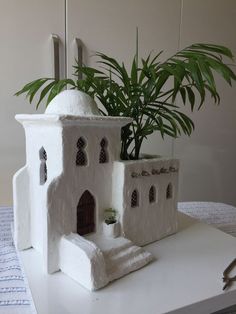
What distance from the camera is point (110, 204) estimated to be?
72cm

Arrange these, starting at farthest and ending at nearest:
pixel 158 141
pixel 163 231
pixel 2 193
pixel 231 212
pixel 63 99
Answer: pixel 158 141, pixel 2 193, pixel 231 212, pixel 163 231, pixel 63 99

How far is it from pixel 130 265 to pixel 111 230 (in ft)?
0.31

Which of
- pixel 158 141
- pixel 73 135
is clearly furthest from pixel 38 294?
pixel 158 141

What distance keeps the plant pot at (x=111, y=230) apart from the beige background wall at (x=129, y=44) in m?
0.94

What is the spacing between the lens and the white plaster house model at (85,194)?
60 centimetres

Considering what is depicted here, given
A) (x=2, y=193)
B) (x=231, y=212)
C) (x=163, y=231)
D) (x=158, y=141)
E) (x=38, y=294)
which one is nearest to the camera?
(x=38, y=294)

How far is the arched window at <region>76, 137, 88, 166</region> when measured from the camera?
0.66m

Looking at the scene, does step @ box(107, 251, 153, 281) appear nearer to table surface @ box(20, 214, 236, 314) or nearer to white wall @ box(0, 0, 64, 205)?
table surface @ box(20, 214, 236, 314)

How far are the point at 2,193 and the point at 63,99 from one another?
1.00m

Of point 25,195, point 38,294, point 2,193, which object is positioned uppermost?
point 25,195

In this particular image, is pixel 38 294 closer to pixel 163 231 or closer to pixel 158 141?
pixel 163 231

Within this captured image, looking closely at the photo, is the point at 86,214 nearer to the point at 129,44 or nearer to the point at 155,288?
the point at 155,288

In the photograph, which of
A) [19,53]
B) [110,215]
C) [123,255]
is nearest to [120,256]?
[123,255]

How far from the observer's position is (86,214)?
69 centimetres
